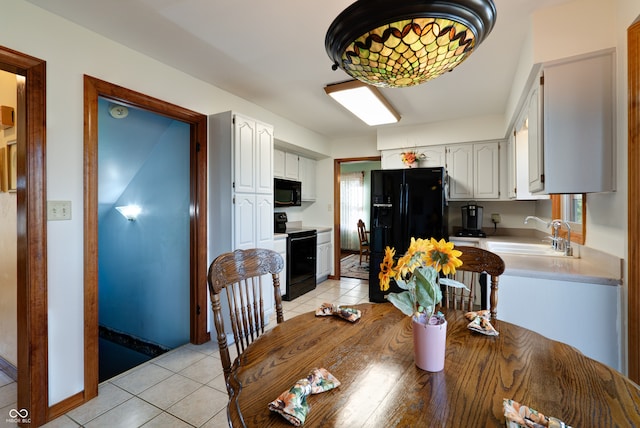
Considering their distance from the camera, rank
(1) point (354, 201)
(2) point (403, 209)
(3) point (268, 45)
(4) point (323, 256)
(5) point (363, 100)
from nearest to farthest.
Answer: (3) point (268, 45), (5) point (363, 100), (2) point (403, 209), (4) point (323, 256), (1) point (354, 201)

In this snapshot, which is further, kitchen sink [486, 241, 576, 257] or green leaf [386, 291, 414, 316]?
kitchen sink [486, 241, 576, 257]

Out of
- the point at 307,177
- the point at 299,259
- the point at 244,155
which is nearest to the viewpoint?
the point at 244,155

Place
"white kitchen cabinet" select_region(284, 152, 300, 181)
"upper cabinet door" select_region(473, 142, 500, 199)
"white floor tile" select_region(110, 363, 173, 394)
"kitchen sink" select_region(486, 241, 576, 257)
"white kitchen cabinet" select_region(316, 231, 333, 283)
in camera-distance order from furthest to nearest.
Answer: "white kitchen cabinet" select_region(316, 231, 333, 283)
"white kitchen cabinet" select_region(284, 152, 300, 181)
"upper cabinet door" select_region(473, 142, 500, 199)
"kitchen sink" select_region(486, 241, 576, 257)
"white floor tile" select_region(110, 363, 173, 394)

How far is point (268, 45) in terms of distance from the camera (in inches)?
80.0

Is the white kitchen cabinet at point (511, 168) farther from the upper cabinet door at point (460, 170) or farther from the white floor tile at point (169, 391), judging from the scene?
the white floor tile at point (169, 391)

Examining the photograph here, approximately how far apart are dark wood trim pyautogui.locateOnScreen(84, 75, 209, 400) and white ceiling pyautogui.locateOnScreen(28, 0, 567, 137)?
14.3 inches

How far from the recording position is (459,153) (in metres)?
3.78

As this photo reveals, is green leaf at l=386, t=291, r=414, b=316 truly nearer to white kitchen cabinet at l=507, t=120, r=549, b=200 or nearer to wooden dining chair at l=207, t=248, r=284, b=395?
wooden dining chair at l=207, t=248, r=284, b=395

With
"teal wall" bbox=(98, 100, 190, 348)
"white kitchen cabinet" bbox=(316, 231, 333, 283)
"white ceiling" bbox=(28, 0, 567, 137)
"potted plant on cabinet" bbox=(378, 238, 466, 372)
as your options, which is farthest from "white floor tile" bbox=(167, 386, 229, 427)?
"white kitchen cabinet" bbox=(316, 231, 333, 283)

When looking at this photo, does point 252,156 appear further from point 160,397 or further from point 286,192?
point 160,397

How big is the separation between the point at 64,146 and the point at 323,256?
3.42 metres

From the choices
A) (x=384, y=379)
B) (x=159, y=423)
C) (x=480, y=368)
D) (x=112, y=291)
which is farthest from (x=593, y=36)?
(x=112, y=291)

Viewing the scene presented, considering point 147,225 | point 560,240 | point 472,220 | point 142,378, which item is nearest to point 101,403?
point 142,378

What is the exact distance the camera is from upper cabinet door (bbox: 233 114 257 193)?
259cm
